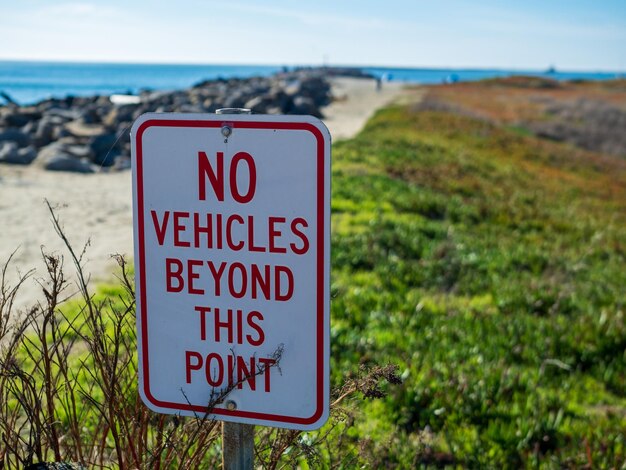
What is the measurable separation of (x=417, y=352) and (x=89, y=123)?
24740 millimetres

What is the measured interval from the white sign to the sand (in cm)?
320

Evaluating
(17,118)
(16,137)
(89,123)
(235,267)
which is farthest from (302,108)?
(235,267)

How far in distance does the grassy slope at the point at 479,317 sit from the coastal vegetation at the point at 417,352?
2 centimetres

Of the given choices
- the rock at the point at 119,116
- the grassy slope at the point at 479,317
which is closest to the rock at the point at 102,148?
the grassy slope at the point at 479,317

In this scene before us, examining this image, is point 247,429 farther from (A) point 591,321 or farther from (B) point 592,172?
(B) point 592,172

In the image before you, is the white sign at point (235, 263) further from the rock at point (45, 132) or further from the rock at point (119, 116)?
the rock at point (119, 116)

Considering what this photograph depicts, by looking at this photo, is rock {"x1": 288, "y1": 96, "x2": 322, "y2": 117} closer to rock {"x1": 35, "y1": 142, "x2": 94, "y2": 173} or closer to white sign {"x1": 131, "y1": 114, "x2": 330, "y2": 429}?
rock {"x1": 35, "y1": 142, "x2": 94, "y2": 173}

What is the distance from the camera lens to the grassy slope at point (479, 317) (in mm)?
4086

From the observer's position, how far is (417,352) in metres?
5.17

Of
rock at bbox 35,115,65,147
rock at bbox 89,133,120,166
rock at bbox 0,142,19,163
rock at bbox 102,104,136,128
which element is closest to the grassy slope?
rock at bbox 89,133,120,166

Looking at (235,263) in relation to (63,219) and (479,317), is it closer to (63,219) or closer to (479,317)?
(479,317)

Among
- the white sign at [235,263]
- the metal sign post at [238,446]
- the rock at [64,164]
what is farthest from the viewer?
the rock at [64,164]

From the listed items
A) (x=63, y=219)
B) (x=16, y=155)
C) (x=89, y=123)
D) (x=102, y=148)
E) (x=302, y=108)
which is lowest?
(x=63, y=219)

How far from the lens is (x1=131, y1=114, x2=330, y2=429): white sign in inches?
64.1
